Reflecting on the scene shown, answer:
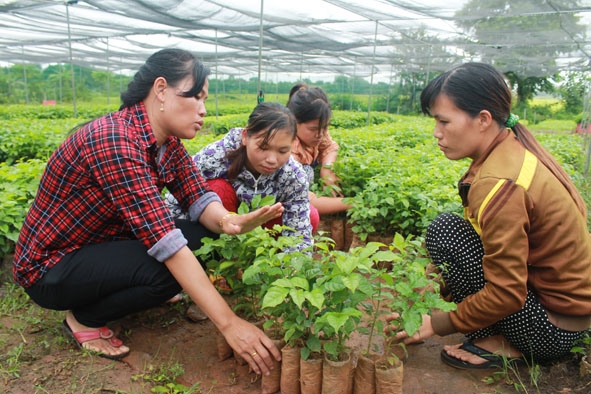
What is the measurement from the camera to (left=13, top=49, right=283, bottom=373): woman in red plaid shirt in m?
1.77

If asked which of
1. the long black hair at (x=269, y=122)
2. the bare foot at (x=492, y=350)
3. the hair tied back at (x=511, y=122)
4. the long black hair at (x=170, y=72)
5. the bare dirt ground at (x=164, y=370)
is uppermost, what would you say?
the long black hair at (x=170, y=72)

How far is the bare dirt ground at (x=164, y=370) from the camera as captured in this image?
190cm

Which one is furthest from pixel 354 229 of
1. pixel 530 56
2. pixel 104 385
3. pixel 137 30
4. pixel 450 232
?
pixel 530 56

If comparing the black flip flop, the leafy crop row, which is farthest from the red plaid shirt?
the black flip flop

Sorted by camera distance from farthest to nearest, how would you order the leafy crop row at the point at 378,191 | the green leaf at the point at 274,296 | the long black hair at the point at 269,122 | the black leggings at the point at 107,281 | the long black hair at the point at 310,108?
1. the long black hair at the point at 310,108
2. the leafy crop row at the point at 378,191
3. the long black hair at the point at 269,122
4. the black leggings at the point at 107,281
5. the green leaf at the point at 274,296

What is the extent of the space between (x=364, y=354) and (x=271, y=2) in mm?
7899

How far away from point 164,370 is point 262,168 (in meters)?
1.12

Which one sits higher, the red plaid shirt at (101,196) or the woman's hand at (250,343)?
the red plaid shirt at (101,196)

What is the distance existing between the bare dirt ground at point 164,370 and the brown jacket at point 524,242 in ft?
0.91

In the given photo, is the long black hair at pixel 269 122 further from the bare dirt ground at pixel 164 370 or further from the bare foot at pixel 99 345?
the bare foot at pixel 99 345

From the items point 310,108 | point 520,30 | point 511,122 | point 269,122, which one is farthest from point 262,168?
point 520,30

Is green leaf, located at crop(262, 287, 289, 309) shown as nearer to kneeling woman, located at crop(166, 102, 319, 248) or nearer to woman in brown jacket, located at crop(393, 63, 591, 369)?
woman in brown jacket, located at crop(393, 63, 591, 369)

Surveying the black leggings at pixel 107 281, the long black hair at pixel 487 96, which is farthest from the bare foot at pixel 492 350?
the black leggings at pixel 107 281

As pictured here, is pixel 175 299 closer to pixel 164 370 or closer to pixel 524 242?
pixel 164 370
